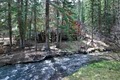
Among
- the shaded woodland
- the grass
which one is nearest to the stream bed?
the shaded woodland

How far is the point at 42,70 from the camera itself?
16.8 m

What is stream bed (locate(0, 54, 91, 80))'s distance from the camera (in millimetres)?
15110

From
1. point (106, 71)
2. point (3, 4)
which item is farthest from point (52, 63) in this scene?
point (3, 4)

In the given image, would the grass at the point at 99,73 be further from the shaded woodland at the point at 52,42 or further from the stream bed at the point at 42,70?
the stream bed at the point at 42,70

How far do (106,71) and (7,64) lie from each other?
950 cm

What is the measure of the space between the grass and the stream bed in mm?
1044

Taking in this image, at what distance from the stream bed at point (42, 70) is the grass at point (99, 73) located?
1044 mm

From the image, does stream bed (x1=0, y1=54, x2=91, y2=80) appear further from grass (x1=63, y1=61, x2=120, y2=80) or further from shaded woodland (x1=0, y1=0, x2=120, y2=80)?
grass (x1=63, y1=61, x2=120, y2=80)

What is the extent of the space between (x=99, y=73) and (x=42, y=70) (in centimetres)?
478

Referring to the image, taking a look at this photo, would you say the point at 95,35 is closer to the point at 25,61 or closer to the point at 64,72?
the point at 25,61

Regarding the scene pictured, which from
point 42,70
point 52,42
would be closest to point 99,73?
point 42,70

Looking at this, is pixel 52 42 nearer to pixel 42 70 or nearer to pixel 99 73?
pixel 42 70

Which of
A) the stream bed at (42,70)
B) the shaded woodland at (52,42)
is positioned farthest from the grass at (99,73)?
the stream bed at (42,70)

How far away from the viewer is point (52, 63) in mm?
19234
